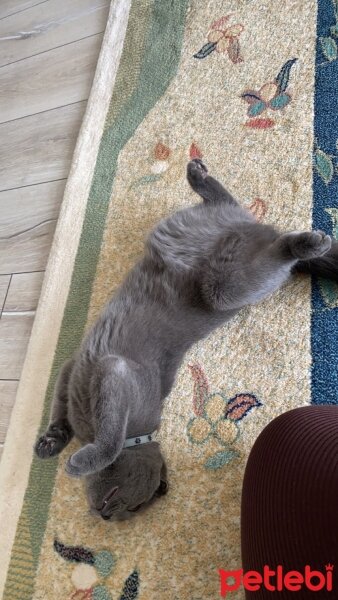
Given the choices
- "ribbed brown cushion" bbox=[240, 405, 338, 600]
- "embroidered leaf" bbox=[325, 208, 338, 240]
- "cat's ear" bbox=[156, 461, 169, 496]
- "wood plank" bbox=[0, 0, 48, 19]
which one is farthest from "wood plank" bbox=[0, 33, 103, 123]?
"ribbed brown cushion" bbox=[240, 405, 338, 600]

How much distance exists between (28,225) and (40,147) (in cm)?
29

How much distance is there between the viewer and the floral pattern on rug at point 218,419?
1044 millimetres

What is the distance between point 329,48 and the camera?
1249mm

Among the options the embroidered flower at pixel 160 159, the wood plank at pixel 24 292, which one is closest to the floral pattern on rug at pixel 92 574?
the wood plank at pixel 24 292

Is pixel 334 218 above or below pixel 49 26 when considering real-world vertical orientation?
below

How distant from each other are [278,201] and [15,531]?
106cm

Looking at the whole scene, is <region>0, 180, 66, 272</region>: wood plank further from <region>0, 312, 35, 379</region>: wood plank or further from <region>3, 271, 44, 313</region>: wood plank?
<region>0, 312, 35, 379</region>: wood plank

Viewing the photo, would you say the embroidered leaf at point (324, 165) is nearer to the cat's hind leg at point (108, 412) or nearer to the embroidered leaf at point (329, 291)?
the embroidered leaf at point (329, 291)

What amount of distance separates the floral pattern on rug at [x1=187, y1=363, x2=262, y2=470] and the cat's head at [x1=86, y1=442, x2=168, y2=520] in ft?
0.44

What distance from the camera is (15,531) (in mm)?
1099

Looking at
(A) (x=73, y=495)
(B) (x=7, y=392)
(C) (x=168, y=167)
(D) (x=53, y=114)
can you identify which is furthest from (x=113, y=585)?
(D) (x=53, y=114)

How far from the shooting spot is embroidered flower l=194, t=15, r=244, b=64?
137 centimetres

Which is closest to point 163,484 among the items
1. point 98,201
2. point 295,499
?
point 295,499

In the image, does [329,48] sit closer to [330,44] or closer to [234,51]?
[330,44]
